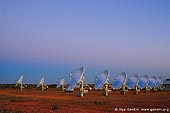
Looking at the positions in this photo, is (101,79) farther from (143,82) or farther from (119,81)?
(143,82)

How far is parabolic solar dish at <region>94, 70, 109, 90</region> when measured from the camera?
7662 cm

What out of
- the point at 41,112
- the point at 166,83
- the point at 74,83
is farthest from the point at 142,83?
the point at 41,112

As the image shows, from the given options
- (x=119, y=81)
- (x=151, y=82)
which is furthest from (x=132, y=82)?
(x=151, y=82)

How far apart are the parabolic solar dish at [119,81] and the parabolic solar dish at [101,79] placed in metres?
6.95

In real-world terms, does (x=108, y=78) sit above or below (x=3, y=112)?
above

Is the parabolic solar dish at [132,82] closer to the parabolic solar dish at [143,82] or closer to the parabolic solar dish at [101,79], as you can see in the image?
the parabolic solar dish at [143,82]

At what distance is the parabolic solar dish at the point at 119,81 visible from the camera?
83800mm

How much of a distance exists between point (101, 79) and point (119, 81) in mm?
8436

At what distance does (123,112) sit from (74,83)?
42.3 meters

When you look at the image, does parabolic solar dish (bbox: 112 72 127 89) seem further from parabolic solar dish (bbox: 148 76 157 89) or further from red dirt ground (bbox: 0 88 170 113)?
parabolic solar dish (bbox: 148 76 157 89)

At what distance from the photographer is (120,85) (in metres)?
83.5

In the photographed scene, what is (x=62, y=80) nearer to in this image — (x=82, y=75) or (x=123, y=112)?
(x=82, y=75)

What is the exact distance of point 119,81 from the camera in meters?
84.9

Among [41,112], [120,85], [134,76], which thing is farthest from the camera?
[134,76]
